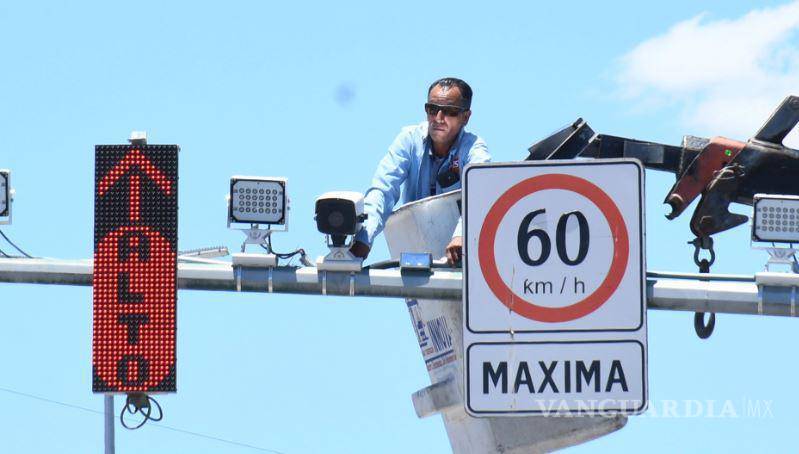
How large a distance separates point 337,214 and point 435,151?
5.14ft

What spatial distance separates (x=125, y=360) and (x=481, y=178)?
6.39 feet

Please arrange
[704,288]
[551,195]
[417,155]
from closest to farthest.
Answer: [551,195]
[704,288]
[417,155]

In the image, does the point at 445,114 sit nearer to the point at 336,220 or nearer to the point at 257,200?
the point at 336,220

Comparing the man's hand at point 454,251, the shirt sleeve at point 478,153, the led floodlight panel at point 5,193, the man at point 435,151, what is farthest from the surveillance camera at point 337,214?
the led floodlight panel at point 5,193

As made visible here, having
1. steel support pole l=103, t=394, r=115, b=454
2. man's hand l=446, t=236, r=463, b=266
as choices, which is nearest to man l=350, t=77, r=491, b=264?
man's hand l=446, t=236, r=463, b=266

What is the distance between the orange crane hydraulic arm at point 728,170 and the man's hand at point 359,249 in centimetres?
168

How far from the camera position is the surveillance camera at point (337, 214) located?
7949 millimetres

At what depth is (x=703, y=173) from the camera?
8.72 m

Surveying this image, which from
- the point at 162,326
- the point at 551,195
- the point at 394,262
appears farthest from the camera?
the point at 394,262

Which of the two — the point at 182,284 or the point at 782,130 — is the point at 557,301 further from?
the point at 782,130

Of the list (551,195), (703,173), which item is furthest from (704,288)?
(551,195)

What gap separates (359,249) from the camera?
8.28 m

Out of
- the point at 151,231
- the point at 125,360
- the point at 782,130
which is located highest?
the point at 782,130

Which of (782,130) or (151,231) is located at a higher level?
(782,130)
